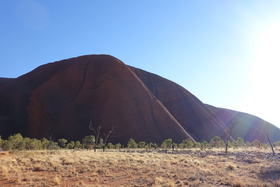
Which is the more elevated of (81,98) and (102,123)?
(81,98)

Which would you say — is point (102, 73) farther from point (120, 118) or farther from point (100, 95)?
point (120, 118)

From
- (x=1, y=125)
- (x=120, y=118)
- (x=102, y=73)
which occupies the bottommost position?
(x=1, y=125)

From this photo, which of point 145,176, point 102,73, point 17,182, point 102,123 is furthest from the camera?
point 102,73

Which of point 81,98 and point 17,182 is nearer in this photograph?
point 17,182

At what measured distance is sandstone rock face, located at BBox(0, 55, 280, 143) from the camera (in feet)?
239

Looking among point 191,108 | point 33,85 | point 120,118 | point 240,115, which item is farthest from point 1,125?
point 240,115

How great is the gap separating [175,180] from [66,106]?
237 feet

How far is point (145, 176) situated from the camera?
13375 millimetres

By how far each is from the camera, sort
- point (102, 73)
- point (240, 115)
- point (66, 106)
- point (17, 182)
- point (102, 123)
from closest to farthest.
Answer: point (17, 182) < point (102, 123) < point (66, 106) < point (102, 73) < point (240, 115)

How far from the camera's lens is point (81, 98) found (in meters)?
81.6

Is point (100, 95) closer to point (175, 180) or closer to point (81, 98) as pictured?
point (81, 98)

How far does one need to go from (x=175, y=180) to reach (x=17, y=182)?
26.2 ft

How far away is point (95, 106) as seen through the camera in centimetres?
7881

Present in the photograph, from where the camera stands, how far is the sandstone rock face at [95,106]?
72.8 m
